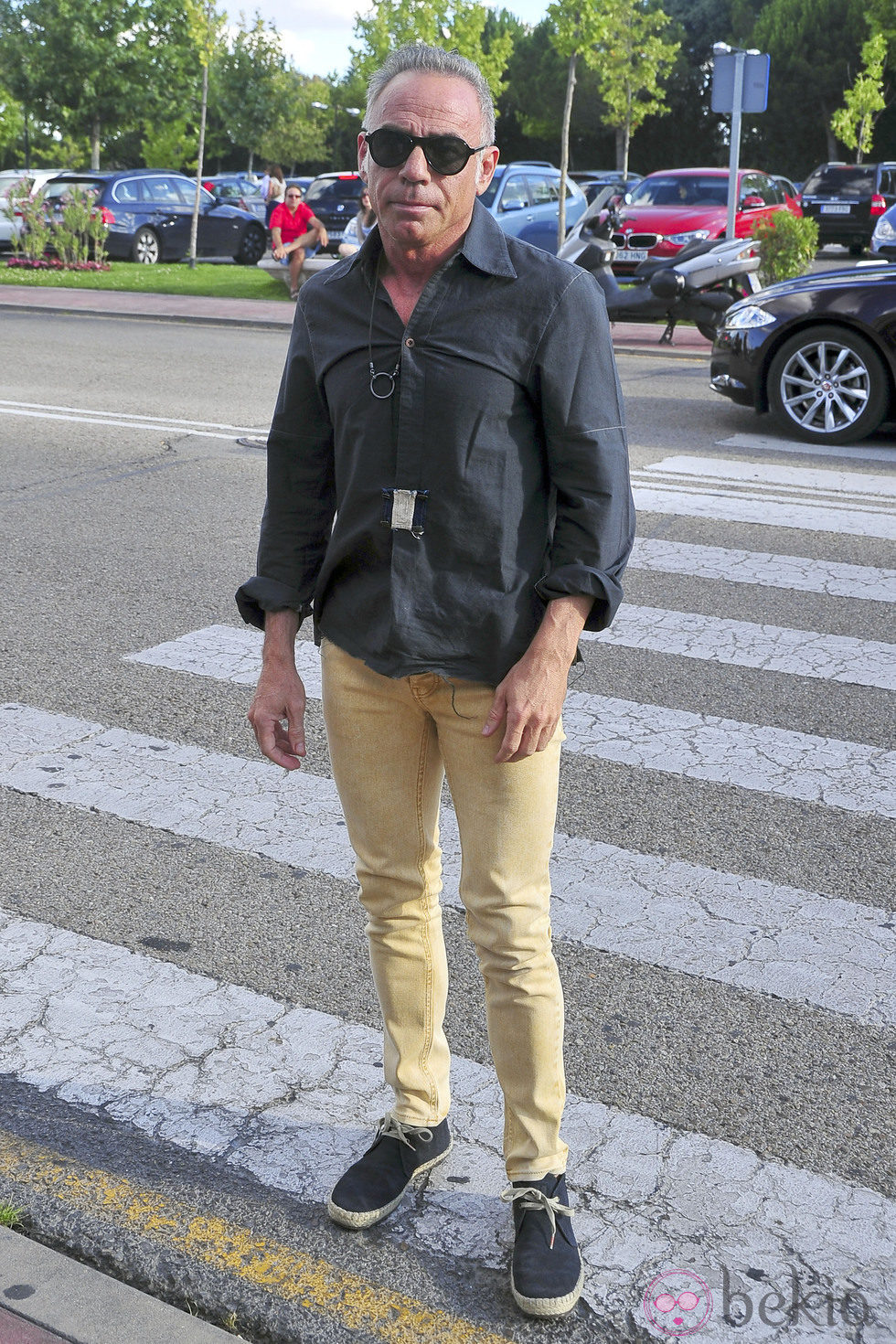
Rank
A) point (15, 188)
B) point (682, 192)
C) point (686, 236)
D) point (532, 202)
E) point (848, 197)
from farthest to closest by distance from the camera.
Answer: point (848, 197) → point (15, 188) → point (532, 202) → point (682, 192) → point (686, 236)

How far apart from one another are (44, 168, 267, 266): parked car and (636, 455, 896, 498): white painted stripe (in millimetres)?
18604

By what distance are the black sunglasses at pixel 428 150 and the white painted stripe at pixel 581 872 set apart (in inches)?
80.3

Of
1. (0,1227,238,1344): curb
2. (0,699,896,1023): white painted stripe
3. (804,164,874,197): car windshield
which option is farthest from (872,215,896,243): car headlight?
(0,1227,238,1344): curb

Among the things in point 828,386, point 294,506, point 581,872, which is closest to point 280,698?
point 294,506

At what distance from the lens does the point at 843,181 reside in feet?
100

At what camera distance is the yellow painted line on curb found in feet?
7.48

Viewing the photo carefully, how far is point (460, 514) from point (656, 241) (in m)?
18.2

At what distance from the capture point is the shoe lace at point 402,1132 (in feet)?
8.54

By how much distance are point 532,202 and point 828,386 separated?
1454cm

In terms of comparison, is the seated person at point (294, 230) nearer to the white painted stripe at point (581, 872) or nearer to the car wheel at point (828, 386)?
the car wheel at point (828, 386)

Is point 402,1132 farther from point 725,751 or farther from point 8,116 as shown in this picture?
point 8,116

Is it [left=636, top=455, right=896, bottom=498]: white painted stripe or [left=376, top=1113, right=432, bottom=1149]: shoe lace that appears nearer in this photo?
[left=376, top=1113, right=432, bottom=1149]: shoe lace

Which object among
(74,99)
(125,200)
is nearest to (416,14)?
(125,200)

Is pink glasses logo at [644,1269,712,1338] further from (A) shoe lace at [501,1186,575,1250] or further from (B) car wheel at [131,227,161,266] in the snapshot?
(B) car wheel at [131,227,161,266]
